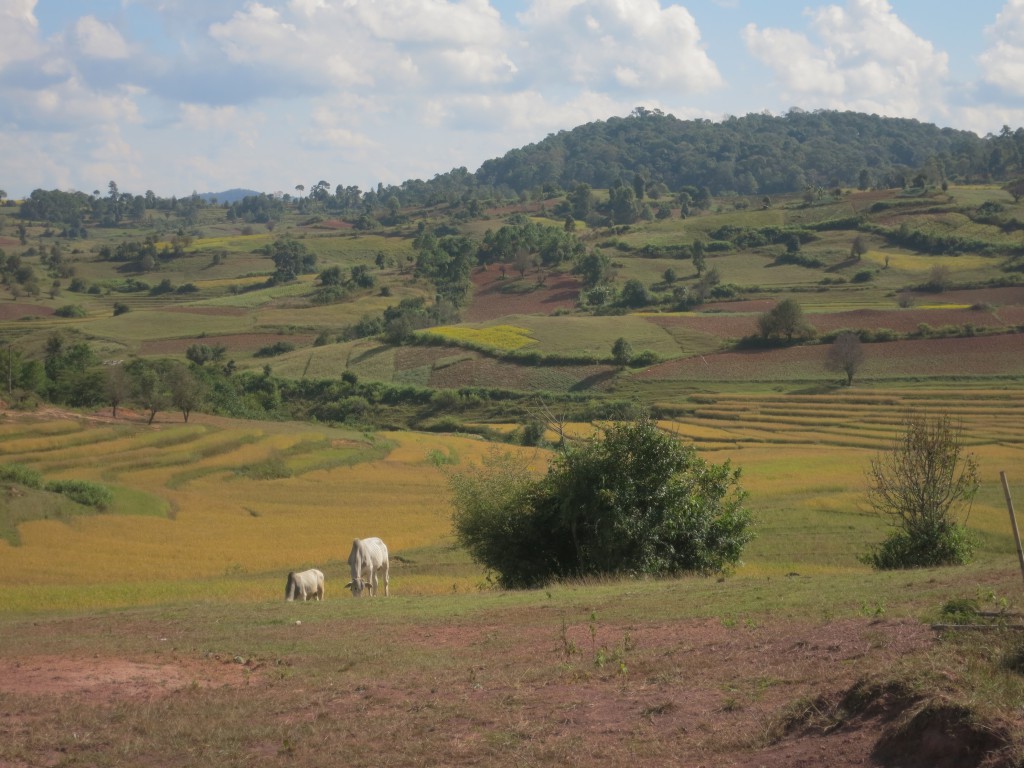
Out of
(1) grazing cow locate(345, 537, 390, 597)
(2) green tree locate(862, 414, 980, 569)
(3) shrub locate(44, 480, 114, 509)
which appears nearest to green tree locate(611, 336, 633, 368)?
(3) shrub locate(44, 480, 114, 509)

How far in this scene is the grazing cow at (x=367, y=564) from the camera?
30.7 metres

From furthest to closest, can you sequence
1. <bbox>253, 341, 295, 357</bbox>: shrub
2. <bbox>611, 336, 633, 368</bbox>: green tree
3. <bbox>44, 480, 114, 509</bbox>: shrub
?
<bbox>253, 341, 295, 357</bbox>: shrub → <bbox>611, 336, 633, 368</bbox>: green tree → <bbox>44, 480, 114, 509</bbox>: shrub

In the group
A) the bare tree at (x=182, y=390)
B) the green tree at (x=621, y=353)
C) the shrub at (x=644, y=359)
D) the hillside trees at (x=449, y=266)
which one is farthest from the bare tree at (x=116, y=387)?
the hillside trees at (x=449, y=266)

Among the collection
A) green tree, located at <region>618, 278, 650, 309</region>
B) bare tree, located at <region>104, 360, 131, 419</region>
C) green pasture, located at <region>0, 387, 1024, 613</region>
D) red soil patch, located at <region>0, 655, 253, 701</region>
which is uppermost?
green tree, located at <region>618, 278, 650, 309</region>

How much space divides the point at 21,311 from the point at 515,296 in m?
68.8

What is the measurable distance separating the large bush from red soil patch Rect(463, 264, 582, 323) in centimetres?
10506

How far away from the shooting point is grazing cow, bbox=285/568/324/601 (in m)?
28.9

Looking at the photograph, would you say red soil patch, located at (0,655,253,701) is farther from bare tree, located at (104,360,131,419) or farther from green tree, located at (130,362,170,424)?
bare tree, located at (104,360,131,419)

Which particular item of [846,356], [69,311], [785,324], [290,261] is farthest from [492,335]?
[290,261]

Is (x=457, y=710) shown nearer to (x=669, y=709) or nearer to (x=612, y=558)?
(x=669, y=709)

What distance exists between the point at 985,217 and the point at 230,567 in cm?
15535

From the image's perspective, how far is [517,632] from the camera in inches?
739

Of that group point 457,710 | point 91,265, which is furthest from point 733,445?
point 91,265

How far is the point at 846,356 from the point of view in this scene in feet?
301
